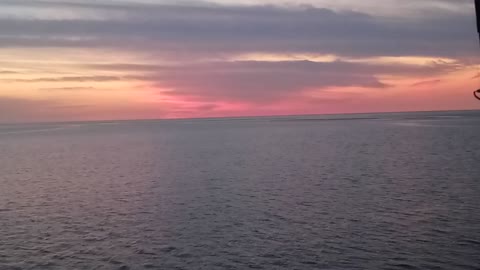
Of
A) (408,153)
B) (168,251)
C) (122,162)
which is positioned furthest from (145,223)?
(408,153)

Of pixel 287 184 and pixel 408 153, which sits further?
pixel 408 153

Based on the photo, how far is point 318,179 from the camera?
5022cm

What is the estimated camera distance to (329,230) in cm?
2909

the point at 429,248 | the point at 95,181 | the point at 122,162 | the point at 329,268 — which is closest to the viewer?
the point at 329,268

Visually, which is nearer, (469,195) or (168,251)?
(168,251)

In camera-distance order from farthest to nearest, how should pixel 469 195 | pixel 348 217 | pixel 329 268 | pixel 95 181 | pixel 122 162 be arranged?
pixel 122 162
pixel 95 181
pixel 469 195
pixel 348 217
pixel 329 268

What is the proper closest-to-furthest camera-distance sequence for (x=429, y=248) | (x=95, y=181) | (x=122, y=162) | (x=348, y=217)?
(x=429, y=248), (x=348, y=217), (x=95, y=181), (x=122, y=162)

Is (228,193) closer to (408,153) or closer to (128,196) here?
(128,196)

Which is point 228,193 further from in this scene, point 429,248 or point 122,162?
point 122,162

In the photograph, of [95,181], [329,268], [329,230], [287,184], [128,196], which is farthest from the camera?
[95,181]

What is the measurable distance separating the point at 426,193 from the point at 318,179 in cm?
1240

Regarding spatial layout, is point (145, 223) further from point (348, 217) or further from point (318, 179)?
point (318, 179)

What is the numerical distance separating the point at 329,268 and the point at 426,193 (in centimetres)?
2046

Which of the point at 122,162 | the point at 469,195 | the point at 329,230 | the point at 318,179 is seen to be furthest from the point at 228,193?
the point at 122,162
